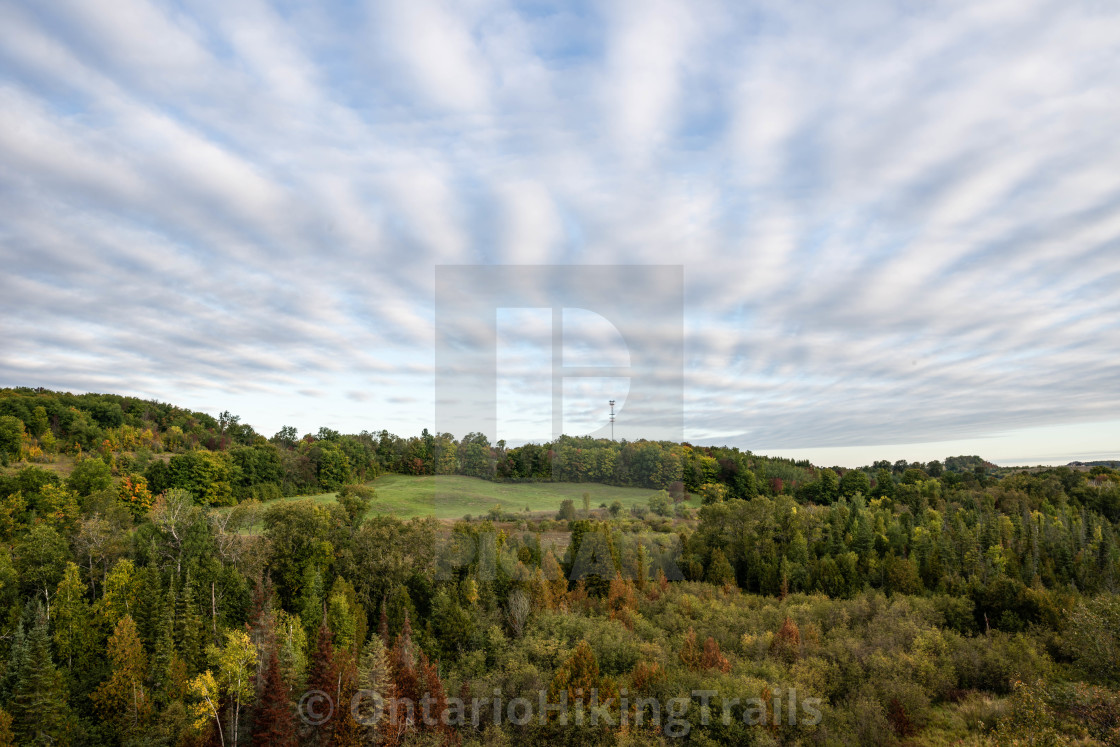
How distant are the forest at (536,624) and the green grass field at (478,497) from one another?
4.69 meters

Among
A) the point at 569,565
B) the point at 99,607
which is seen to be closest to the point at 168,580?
the point at 99,607

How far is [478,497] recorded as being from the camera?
313 feet

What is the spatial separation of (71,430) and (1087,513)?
→ 218941 millimetres

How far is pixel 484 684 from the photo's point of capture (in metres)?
47.8

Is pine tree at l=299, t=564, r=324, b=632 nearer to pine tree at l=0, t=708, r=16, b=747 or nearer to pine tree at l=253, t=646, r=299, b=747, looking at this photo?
pine tree at l=253, t=646, r=299, b=747

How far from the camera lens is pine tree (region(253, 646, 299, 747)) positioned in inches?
1540

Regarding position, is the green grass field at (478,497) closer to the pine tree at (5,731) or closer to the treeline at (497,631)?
the treeline at (497,631)

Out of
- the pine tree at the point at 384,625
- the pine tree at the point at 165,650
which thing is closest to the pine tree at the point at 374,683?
the pine tree at the point at 384,625

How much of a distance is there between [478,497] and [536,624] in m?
38.4

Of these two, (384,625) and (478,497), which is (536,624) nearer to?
(384,625)

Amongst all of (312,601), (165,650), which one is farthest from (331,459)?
(165,650)

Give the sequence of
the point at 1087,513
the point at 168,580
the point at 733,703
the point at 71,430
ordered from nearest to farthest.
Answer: the point at 733,703, the point at 168,580, the point at 1087,513, the point at 71,430

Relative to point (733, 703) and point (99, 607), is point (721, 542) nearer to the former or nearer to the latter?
point (733, 703)

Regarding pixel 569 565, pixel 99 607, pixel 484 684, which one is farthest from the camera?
pixel 569 565
